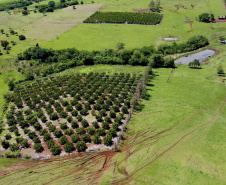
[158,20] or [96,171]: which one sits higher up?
[158,20]

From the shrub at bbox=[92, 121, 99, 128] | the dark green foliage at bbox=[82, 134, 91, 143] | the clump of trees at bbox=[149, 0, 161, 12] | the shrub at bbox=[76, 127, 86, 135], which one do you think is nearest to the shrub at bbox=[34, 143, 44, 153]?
the shrub at bbox=[76, 127, 86, 135]

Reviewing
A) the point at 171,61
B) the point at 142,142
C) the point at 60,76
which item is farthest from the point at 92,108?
the point at 171,61

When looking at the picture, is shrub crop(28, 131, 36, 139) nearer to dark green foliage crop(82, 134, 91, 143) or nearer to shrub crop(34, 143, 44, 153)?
shrub crop(34, 143, 44, 153)

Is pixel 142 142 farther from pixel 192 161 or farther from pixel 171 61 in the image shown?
pixel 171 61

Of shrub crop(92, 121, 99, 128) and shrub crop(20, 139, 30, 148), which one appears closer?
shrub crop(20, 139, 30, 148)

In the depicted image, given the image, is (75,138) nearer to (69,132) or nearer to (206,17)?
(69,132)

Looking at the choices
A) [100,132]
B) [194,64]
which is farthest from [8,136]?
[194,64]
